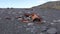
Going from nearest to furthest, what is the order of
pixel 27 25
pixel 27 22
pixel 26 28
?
pixel 26 28 < pixel 27 25 < pixel 27 22

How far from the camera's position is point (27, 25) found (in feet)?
13.6

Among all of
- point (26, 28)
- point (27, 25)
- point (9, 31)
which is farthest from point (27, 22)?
point (9, 31)

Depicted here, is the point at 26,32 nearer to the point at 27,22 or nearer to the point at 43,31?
the point at 43,31

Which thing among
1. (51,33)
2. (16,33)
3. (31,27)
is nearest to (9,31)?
(16,33)

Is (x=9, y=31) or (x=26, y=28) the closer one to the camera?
(x=9, y=31)

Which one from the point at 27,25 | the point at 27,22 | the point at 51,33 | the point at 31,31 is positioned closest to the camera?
the point at 51,33

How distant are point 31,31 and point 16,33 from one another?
1.03ft

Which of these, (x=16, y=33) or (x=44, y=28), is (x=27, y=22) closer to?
(x=44, y=28)

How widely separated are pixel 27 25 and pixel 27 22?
318mm

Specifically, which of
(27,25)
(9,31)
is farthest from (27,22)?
(9,31)

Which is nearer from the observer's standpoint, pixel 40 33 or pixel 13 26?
pixel 40 33

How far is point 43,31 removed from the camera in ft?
11.9

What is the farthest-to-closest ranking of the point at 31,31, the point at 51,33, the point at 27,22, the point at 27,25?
the point at 27,22, the point at 27,25, the point at 31,31, the point at 51,33

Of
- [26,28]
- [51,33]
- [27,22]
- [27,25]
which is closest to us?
[51,33]
